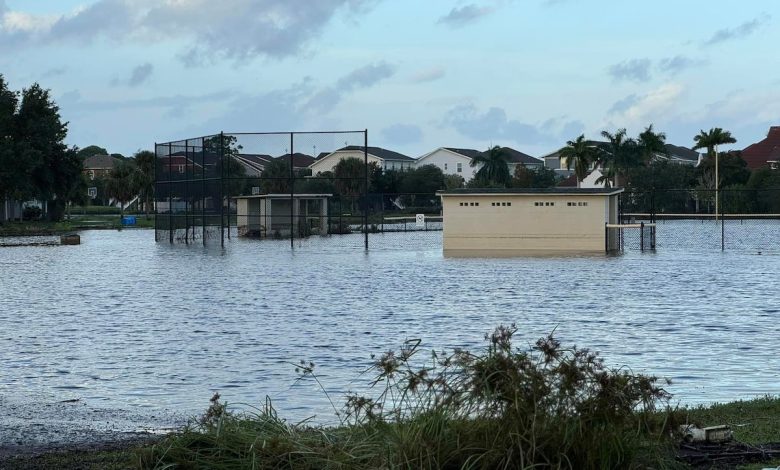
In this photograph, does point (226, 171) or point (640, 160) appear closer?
point (226, 171)

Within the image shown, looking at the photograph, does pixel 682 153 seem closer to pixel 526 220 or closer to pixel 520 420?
pixel 526 220

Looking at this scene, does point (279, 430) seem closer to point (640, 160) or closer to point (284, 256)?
point (284, 256)

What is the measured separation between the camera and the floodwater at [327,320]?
1442 centimetres

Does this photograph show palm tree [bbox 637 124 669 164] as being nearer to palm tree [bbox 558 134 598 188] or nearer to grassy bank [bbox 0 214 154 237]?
palm tree [bbox 558 134 598 188]

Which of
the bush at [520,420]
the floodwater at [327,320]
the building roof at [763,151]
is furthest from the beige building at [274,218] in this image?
the building roof at [763,151]

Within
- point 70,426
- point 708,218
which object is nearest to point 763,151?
point 708,218

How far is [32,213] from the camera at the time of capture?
99938 mm

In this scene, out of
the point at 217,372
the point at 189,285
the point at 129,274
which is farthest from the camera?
the point at 129,274

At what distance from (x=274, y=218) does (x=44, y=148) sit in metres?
28.8

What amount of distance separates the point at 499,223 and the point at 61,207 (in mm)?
54034

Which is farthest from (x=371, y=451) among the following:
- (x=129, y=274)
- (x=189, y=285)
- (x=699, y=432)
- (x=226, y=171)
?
(x=226, y=171)

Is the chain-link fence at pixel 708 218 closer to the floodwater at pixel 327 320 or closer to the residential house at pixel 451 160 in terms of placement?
the floodwater at pixel 327 320

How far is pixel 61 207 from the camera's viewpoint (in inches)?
3723

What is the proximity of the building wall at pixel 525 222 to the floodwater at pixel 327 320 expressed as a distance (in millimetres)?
6953
